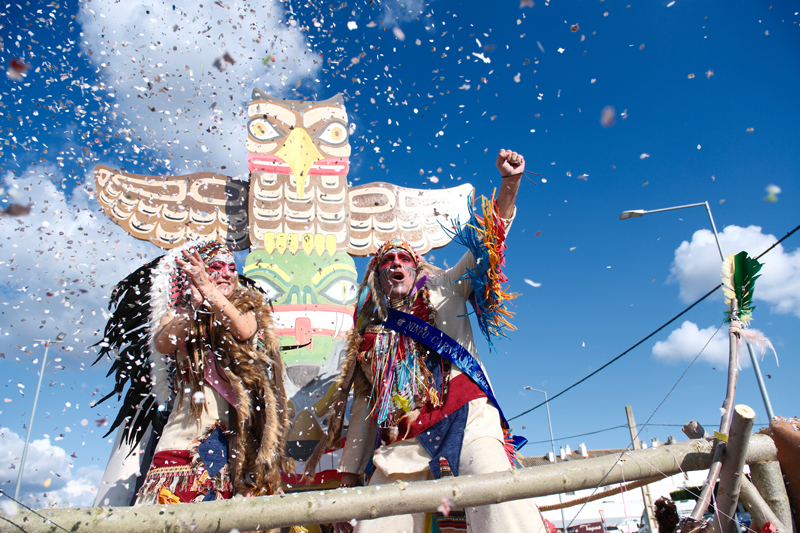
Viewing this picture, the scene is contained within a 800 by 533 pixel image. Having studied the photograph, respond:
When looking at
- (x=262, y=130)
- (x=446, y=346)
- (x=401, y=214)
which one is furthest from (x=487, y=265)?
(x=262, y=130)

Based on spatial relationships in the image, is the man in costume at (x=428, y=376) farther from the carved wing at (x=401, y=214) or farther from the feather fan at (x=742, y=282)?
the carved wing at (x=401, y=214)

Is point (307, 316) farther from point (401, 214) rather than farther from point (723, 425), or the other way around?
point (723, 425)

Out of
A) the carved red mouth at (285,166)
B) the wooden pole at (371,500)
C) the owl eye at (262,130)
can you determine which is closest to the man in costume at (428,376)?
the wooden pole at (371,500)

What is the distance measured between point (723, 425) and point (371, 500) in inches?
41.1

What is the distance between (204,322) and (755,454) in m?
2.34

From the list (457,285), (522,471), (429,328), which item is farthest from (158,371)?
(522,471)

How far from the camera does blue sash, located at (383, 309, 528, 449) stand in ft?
7.72

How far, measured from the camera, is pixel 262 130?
4879 millimetres

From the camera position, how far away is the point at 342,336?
13.0 ft

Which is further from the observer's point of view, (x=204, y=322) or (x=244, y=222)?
(x=244, y=222)

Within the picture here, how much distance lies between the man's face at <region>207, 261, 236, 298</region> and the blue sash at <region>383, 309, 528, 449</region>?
93cm

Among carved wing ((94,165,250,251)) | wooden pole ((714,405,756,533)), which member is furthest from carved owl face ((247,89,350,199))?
wooden pole ((714,405,756,533))

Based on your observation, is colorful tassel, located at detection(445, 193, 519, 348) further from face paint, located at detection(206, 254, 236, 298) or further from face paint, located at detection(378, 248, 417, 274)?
face paint, located at detection(206, 254, 236, 298)

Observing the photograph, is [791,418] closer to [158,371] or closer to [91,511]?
[91,511]
